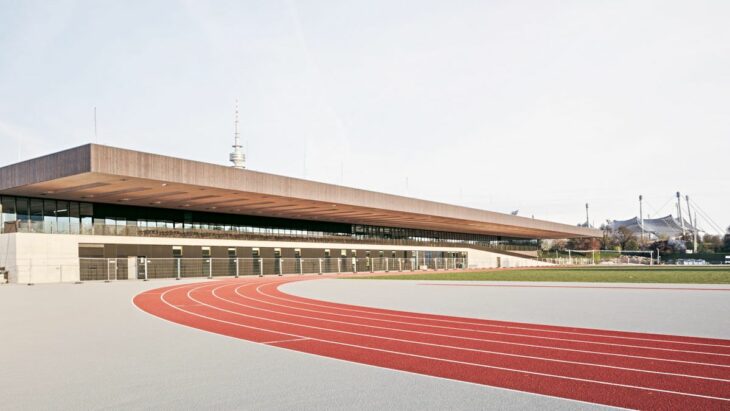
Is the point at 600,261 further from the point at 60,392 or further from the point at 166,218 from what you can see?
the point at 60,392

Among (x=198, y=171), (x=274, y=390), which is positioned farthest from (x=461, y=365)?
(x=198, y=171)

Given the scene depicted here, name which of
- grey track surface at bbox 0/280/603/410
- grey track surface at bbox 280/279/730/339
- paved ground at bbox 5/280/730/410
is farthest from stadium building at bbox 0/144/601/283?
grey track surface at bbox 0/280/603/410

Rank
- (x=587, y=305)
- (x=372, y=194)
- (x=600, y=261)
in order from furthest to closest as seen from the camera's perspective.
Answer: (x=600, y=261), (x=372, y=194), (x=587, y=305)

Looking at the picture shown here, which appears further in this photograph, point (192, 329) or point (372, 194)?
point (372, 194)

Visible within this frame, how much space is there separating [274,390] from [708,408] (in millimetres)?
3969

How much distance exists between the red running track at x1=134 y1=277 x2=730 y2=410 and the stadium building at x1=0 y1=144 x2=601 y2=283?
20.3 metres

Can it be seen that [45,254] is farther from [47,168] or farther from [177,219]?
[177,219]

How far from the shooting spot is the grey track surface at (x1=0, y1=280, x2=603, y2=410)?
5309mm

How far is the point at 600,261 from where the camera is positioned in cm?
8856

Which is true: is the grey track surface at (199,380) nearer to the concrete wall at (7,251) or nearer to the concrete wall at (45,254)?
the concrete wall at (45,254)

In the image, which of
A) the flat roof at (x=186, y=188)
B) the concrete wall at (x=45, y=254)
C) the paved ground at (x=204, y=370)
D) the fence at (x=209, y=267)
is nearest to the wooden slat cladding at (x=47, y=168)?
the flat roof at (x=186, y=188)

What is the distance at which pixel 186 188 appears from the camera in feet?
116

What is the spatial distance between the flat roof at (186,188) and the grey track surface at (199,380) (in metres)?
20.8

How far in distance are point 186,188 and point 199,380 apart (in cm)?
3046
